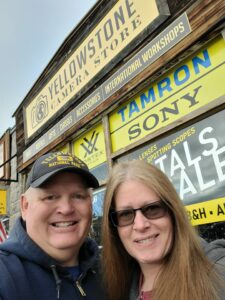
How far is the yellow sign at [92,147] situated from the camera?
4.55 metres

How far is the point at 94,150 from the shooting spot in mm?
4699

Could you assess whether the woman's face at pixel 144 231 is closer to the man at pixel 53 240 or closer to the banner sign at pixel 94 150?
the man at pixel 53 240

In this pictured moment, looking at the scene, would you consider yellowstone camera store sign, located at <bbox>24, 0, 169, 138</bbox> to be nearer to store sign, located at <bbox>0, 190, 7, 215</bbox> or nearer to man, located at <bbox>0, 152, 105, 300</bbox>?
store sign, located at <bbox>0, 190, 7, 215</bbox>

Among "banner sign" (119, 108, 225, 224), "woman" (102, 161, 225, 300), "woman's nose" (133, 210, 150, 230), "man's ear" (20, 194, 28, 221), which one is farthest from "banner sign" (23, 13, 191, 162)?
"man's ear" (20, 194, 28, 221)

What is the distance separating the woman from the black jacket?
0.68 ft

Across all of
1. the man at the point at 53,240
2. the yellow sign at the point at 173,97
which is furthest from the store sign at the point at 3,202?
the man at the point at 53,240

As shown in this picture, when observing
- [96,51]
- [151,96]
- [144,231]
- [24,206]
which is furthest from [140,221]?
[96,51]

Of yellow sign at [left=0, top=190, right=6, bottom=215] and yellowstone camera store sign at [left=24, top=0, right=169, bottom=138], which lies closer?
yellowstone camera store sign at [left=24, top=0, right=169, bottom=138]

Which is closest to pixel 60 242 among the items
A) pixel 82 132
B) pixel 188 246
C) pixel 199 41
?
pixel 188 246

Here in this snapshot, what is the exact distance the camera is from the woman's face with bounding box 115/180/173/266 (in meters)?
1.55

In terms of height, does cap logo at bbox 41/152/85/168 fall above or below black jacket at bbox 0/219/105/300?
above

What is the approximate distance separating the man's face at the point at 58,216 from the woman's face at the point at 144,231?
251 mm

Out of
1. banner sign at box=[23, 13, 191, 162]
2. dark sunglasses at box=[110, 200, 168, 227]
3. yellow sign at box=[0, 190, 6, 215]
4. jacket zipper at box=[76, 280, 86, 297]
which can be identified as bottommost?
jacket zipper at box=[76, 280, 86, 297]

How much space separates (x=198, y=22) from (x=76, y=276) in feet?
9.01
